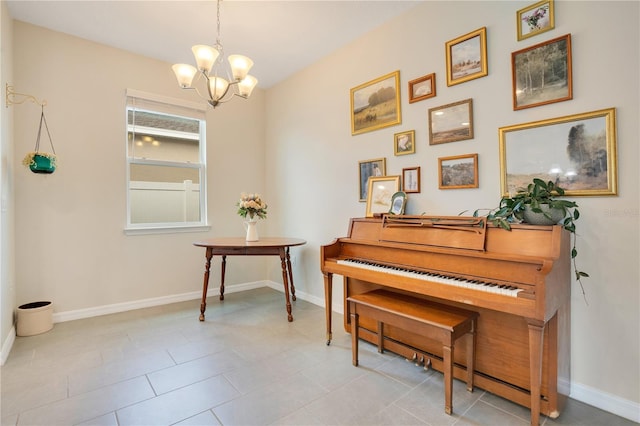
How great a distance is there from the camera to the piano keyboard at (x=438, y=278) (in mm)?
1598

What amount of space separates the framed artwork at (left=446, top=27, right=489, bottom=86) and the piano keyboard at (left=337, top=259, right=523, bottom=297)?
56.6 inches

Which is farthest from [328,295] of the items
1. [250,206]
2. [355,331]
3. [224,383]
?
[250,206]

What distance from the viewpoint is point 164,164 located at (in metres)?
3.67

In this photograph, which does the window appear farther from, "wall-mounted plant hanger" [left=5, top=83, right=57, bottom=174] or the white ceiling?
"wall-mounted plant hanger" [left=5, top=83, right=57, bottom=174]

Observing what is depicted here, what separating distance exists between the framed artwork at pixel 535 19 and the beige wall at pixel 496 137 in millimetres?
37

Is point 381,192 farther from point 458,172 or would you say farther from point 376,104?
point 376,104

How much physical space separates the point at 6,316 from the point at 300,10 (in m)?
3.38

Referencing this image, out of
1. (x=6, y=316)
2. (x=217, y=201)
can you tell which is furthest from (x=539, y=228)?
(x=6, y=316)

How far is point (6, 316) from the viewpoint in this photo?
2.40 m

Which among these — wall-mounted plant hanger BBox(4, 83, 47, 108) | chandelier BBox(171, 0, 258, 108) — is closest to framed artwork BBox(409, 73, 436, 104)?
chandelier BBox(171, 0, 258, 108)

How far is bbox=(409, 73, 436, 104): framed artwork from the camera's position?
2461mm

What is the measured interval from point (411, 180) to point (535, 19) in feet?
4.22

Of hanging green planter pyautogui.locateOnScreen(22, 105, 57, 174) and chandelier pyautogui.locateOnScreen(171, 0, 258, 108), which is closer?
chandelier pyautogui.locateOnScreen(171, 0, 258, 108)

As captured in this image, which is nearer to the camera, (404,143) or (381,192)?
(404,143)
